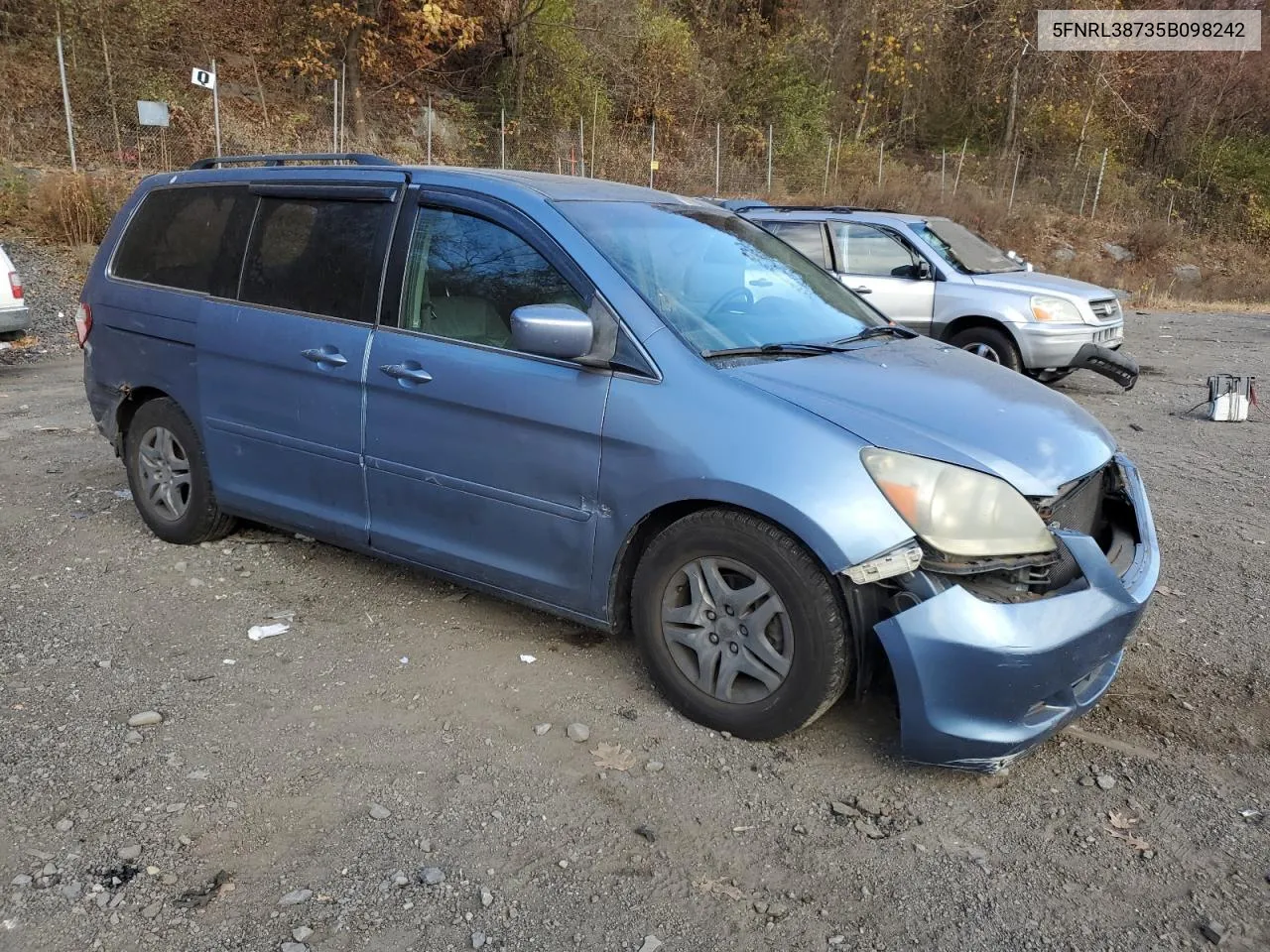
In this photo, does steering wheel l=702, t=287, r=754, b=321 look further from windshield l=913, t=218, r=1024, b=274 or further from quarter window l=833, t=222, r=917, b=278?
windshield l=913, t=218, r=1024, b=274

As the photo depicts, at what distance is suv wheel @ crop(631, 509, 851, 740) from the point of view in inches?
120

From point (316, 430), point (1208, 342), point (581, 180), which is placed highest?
point (581, 180)

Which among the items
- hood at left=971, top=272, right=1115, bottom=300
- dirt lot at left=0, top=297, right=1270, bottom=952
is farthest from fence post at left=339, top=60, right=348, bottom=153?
dirt lot at left=0, top=297, right=1270, bottom=952

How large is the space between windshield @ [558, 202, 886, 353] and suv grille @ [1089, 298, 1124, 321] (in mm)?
6295

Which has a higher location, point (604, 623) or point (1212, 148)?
point (1212, 148)

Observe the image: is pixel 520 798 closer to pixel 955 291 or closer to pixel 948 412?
pixel 948 412

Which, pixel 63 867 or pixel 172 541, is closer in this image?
pixel 63 867

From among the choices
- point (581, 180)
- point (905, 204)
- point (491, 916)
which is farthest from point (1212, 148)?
point (491, 916)

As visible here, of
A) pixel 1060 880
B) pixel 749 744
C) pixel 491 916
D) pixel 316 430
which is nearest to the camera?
pixel 491 916

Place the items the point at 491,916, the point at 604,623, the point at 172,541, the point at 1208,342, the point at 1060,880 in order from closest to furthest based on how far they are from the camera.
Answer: the point at 491,916, the point at 1060,880, the point at 604,623, the point at 172,541, the point at 1208,342

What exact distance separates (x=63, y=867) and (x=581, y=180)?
10.4 feet

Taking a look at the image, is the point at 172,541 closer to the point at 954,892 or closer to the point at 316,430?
the point at 316,430

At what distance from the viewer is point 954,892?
2.66 m

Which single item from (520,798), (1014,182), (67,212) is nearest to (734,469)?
(520,798)
